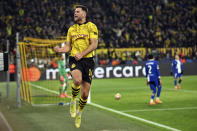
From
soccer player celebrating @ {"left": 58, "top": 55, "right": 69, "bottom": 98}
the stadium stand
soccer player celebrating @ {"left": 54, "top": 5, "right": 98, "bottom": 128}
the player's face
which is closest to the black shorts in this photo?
soccer player celebrating @ {"left": 54, "top": 5, "right": 98, "bottom": 128}

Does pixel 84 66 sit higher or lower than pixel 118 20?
lower

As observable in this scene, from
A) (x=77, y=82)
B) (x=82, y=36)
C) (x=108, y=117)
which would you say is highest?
(x=82, y=36)

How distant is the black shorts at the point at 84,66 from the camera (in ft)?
21.6

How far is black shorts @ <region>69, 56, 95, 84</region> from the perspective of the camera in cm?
659

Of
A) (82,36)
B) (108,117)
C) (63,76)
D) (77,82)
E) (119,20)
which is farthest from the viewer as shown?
(119,20)

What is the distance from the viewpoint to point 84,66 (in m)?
6.63

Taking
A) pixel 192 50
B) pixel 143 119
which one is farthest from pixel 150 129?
pixel 192 50

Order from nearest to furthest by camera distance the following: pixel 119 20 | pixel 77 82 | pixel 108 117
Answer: pixel 77 82
pixel 108 117
pixel 119 20

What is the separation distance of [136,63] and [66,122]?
21.8 m

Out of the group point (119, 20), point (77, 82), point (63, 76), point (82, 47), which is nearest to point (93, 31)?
point (82, 47)

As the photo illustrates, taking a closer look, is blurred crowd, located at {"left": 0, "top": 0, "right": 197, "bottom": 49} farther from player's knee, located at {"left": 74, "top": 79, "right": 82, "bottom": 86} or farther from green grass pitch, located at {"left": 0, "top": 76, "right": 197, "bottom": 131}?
player's knee, located at {"left": 74, "top": 79, "right": 82, "bottom": 86}

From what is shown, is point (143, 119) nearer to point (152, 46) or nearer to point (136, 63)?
point (136, 63)

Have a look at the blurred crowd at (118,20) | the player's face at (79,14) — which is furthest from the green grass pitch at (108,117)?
the blurred crowd at (118,20)

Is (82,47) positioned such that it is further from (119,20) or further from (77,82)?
(119,20)
